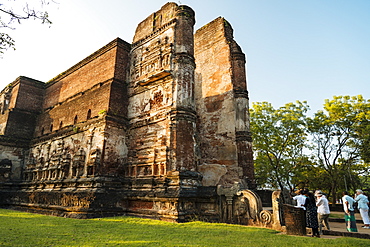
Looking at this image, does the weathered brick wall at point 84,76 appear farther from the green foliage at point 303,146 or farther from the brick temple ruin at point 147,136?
the green foliage at point 303,146

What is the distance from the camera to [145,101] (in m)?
11.1

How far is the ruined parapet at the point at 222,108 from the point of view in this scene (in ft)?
39.3

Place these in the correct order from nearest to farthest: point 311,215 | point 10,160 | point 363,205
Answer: point 311,215
point 363,205
point 10,160

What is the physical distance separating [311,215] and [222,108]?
25.6ft

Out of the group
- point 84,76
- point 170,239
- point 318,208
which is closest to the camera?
point 170,239

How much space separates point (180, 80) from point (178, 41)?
6.48ft

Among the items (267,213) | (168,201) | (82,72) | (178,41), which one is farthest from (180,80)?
(82,72)

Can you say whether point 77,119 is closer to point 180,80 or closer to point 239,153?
point 180,80

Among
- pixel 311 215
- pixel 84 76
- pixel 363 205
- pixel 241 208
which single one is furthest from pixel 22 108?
pixel 363 205

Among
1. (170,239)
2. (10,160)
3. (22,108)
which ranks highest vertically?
(22,108)

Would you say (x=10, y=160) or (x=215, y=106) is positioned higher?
(x=215, y=106)

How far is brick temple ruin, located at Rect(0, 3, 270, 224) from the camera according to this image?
877 centimetres

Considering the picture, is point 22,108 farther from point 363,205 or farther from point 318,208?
point 363,205

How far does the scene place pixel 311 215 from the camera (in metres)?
5.85
